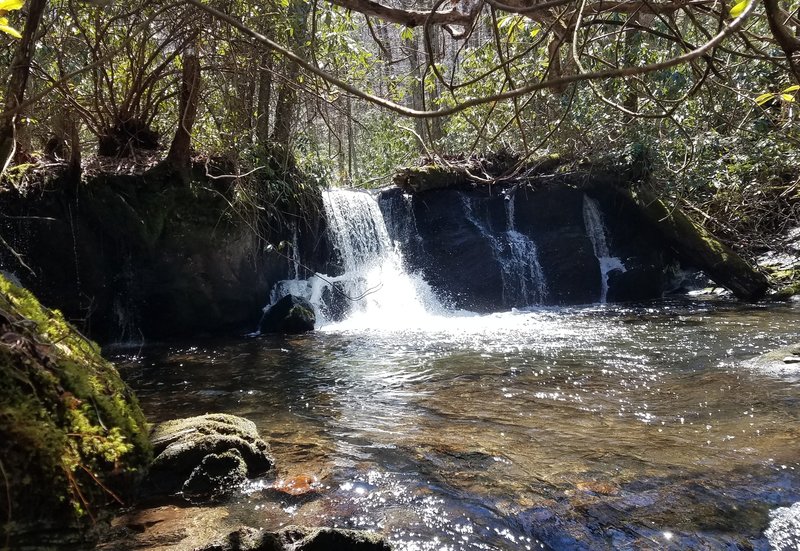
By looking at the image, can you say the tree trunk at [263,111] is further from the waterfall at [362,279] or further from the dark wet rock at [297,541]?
the dark wet rock at [297,541]

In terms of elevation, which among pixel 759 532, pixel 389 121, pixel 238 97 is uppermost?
pixel 389 121

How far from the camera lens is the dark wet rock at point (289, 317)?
411 inches

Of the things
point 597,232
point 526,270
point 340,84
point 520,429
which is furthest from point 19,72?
point 597,232

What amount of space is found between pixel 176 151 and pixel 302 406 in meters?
5.77

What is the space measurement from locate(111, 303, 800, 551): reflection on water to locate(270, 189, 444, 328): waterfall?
246 centimetres

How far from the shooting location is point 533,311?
12.3 meters

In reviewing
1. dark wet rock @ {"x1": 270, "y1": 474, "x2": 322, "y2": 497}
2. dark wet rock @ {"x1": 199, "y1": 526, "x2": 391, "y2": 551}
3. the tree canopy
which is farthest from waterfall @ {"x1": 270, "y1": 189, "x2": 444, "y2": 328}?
dark wet rock @ {"x1": 199, "y1": 526, "x2": 391, "y2": 551}

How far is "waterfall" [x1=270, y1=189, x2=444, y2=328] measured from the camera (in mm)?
11656

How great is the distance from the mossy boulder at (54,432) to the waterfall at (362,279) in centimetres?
836

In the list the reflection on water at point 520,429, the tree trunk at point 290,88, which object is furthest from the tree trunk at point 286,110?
the reflection on water at point 520,429

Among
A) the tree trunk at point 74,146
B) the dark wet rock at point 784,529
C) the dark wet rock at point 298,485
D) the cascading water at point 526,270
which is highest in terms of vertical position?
the tree trunk at point 74,146

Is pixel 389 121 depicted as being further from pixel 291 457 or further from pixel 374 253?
pixel 291 457

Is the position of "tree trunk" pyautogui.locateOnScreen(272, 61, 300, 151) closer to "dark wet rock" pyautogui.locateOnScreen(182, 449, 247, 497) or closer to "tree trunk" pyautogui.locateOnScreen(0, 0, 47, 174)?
"tree trunk" pyautogui.locateOnScreen(0, 0, 47, 174)

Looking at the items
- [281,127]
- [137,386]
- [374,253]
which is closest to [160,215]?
[281,127]
